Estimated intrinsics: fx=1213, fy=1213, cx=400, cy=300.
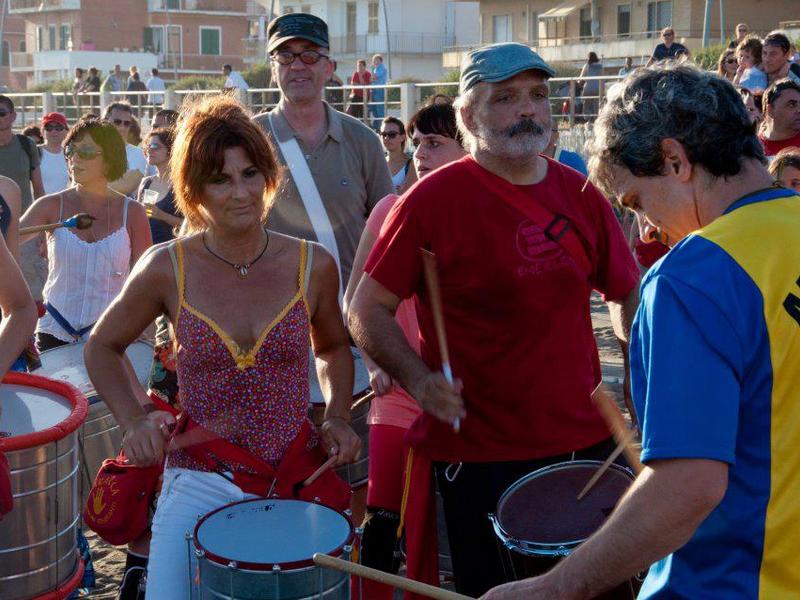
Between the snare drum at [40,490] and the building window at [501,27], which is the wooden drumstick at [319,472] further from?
the building window at [501,27]

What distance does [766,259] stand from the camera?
6.36ft

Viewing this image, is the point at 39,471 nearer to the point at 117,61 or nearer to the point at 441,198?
the point at 441,198

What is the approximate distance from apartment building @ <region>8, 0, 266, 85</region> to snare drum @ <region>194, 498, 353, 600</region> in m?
68.2

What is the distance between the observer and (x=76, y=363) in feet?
16.6

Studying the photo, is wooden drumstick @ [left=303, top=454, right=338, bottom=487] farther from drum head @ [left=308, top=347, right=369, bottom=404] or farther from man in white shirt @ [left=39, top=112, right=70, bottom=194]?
man in white shirt @ [left=39, top=112, right=70, bottom=194]

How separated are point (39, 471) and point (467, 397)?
1.29m

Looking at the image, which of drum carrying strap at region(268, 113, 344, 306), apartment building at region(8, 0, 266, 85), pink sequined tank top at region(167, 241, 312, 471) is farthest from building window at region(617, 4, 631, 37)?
pink sequined tank top at region(167, 241, 312, 471)

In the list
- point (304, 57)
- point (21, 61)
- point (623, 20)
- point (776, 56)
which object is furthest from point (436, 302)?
point (21, 61)

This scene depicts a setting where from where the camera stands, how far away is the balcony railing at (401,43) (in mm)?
64375

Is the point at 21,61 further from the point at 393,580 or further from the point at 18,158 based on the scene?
the point at 393,580

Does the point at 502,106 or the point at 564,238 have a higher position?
the point at 502,106

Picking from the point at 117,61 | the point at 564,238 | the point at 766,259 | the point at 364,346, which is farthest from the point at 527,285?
the point at 117,61

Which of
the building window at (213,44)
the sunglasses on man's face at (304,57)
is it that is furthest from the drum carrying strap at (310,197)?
the building window at (213,44)

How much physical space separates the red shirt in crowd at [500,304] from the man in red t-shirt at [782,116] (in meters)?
4.28
